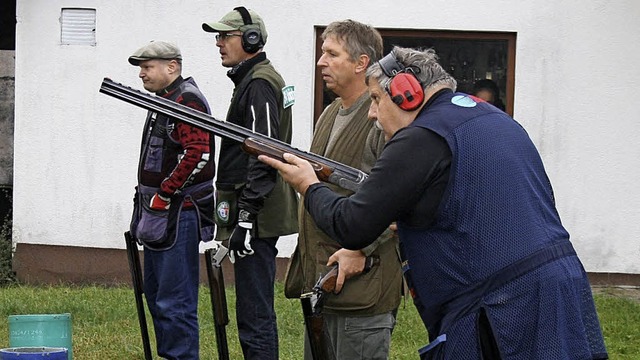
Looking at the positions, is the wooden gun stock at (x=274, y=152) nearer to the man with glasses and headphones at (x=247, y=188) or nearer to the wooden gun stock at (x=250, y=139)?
the wooden gun stock at (x=250, y=139)

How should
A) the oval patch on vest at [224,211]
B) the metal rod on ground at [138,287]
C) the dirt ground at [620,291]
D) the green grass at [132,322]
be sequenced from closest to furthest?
the oval patch on vest at [224,211], the metal rod on ground at [138,287], the green grass at [132,322], the dirt ground at [620,291]

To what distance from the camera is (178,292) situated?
6.81 meters

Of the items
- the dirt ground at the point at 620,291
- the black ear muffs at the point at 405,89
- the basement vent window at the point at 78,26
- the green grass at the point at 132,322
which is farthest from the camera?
the basement vent window at the point at 78,26

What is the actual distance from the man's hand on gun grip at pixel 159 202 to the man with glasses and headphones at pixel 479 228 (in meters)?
2.85

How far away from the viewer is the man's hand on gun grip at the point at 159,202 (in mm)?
6758

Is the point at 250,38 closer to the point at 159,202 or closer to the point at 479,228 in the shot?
the point at 159,202

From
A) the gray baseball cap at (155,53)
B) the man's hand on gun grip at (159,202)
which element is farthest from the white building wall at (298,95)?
the man's hand on gun grip at (159,202)

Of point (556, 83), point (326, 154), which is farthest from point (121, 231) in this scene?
point (326, 154)

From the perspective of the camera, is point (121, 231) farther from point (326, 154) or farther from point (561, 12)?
point (326, 154)

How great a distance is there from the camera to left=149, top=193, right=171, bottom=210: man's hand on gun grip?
266 inches

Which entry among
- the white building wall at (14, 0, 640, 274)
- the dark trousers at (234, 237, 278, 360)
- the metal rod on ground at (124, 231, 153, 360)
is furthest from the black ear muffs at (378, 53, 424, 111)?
the white building wall at (14, 0, 640, 274)

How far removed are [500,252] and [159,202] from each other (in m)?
3.22

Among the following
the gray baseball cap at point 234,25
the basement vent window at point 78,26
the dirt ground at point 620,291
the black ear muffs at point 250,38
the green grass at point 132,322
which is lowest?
the green grass at point 132,322

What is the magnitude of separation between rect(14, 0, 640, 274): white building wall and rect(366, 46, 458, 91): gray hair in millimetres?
6685
